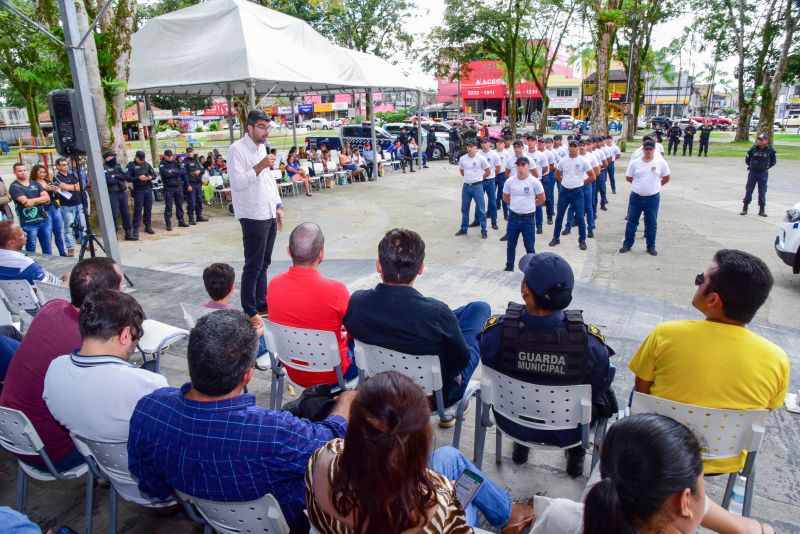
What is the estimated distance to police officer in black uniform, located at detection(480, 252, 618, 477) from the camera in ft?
8.02

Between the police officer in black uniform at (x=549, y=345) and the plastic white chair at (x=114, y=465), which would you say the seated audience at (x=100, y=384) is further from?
the police officer in black uniform at (x=549, y=345)

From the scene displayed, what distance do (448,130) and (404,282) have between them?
23.9 meters

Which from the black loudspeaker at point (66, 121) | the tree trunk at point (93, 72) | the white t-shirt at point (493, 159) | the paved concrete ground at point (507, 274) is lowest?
the paved concrete ground at point (507, 274)

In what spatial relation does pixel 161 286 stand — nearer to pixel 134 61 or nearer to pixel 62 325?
pixel 62 325

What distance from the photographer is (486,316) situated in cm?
337

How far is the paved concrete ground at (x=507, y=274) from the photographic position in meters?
2.92

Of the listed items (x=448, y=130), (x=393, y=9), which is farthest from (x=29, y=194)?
(x=393, y=9)

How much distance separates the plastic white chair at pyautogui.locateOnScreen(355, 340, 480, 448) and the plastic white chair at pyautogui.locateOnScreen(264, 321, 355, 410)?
14cm

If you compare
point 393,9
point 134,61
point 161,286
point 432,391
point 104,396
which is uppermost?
point 393,9

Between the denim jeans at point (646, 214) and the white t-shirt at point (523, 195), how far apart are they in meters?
1.99

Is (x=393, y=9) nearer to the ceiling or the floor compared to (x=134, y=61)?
nearer to the ceiling

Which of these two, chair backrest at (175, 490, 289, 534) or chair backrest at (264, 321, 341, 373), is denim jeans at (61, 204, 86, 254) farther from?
chair backrest at (175, 490, 289, 534)

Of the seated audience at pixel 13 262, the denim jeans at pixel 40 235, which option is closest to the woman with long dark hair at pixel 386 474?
the seated audience at pixel 13 262

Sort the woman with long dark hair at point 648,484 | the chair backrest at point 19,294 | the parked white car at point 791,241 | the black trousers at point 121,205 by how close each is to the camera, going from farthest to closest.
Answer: the black trousers at point 121,205, the parked white car at point 791,241, the chair backrest at point 19,294, the woman with long dark hair at point 648,484
